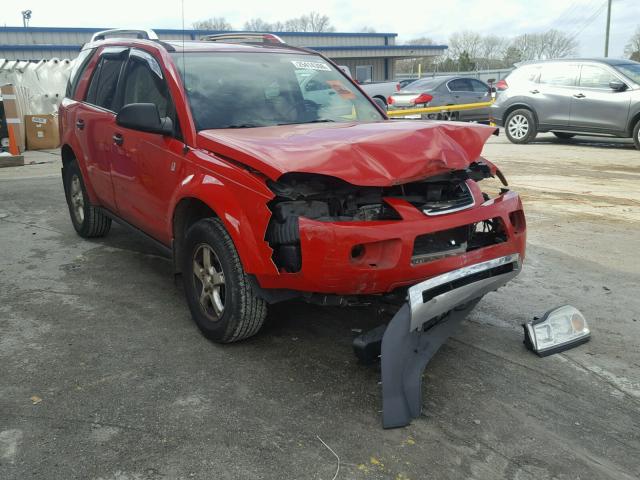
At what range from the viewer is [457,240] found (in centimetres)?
336

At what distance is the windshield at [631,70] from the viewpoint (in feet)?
39.5

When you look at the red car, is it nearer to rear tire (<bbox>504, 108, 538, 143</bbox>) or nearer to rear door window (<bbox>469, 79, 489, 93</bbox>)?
rear tire (<bbox>504, 108, 538, 143</bbox>)

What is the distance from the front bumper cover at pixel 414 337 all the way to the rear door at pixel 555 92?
35.3ft

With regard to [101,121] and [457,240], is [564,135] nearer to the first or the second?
[101,121]

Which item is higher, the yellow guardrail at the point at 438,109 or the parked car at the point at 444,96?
the parked car at the point at 444,96

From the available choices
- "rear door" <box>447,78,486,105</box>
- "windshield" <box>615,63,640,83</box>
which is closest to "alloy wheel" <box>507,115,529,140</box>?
"windshield" <box>615,63,640,83</box>

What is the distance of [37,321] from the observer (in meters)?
4.12

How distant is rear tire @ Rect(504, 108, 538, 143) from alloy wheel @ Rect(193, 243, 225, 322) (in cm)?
1140

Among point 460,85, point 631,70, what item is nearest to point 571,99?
point 631,70

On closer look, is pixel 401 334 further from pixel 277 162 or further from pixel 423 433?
pixel 277 162

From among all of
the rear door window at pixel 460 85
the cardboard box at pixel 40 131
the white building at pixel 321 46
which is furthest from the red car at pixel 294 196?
the white building at pixel 321 46

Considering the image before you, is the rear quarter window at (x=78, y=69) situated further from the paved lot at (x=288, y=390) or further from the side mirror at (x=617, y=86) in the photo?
the side mirror at (x=617, y=86)

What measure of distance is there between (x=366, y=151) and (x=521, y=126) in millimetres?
11700

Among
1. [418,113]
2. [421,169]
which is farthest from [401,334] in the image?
[418,113]
